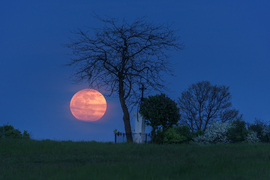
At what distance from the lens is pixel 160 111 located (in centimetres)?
2323

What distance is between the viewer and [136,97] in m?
24.0

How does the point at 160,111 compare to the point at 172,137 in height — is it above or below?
above

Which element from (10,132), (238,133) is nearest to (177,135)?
(238,133)

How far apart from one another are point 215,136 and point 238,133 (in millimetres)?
1964

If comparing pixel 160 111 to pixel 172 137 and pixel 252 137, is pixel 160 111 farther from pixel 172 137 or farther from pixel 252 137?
pixel 252 137

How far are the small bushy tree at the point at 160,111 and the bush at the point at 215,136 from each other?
2959 mm

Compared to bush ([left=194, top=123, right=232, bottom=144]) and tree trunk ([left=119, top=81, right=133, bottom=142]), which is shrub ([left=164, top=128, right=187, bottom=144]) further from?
tree trunk ([left=119, top=81, right=133, bottom=142])

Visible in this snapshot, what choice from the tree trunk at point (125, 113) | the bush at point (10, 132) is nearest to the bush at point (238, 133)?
the tree trunk at point (125, 113)

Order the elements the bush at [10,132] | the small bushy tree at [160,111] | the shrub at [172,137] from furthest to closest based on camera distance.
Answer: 1. the bush at [10,132]
2. the shrub at [172,137]
3. the small bushy tree at [160,111]

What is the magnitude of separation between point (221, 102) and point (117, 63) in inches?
783

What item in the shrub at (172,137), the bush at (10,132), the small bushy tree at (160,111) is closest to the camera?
the small bushy tree at (160,111)

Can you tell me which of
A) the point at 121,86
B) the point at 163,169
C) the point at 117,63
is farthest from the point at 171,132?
the point at 163,169

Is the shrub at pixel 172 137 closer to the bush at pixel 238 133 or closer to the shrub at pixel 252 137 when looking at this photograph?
the bush at pixel 238 133

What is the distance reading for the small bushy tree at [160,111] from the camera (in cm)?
2327
